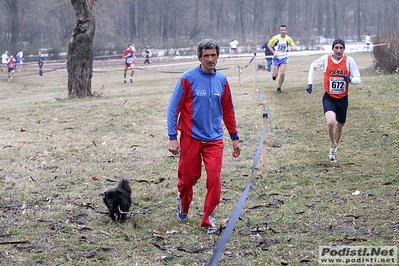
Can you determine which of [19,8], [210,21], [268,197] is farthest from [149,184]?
[210,21]

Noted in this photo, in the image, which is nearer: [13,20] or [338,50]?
[338,50]

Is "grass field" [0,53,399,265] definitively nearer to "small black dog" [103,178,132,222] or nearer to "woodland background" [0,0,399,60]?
"small black dog" [103,178,132,222]

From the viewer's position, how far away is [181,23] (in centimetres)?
8100

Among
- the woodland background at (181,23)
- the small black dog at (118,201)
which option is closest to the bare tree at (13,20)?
the woodland background at (181,23)

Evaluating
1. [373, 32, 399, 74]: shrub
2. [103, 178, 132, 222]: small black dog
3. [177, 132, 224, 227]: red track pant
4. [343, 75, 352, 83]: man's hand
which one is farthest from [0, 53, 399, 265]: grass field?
[373, 32, 399, 74]: shrub

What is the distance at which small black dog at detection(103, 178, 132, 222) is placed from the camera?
6.50 m

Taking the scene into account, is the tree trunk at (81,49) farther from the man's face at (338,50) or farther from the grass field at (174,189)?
the man's face at (338,50)

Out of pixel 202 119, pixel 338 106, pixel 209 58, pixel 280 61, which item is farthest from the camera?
pixel 280 61

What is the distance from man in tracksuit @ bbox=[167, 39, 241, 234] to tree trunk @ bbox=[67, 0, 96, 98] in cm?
1489

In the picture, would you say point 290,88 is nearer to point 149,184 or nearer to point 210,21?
point 149,184

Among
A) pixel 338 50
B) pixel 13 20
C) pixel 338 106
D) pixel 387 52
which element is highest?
pixel 13 20

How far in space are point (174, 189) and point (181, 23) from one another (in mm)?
74328

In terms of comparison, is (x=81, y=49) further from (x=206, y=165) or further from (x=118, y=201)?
(x=206, y=165)

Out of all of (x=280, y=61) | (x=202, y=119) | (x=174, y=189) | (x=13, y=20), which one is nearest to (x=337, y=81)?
(x=174, y=189)
